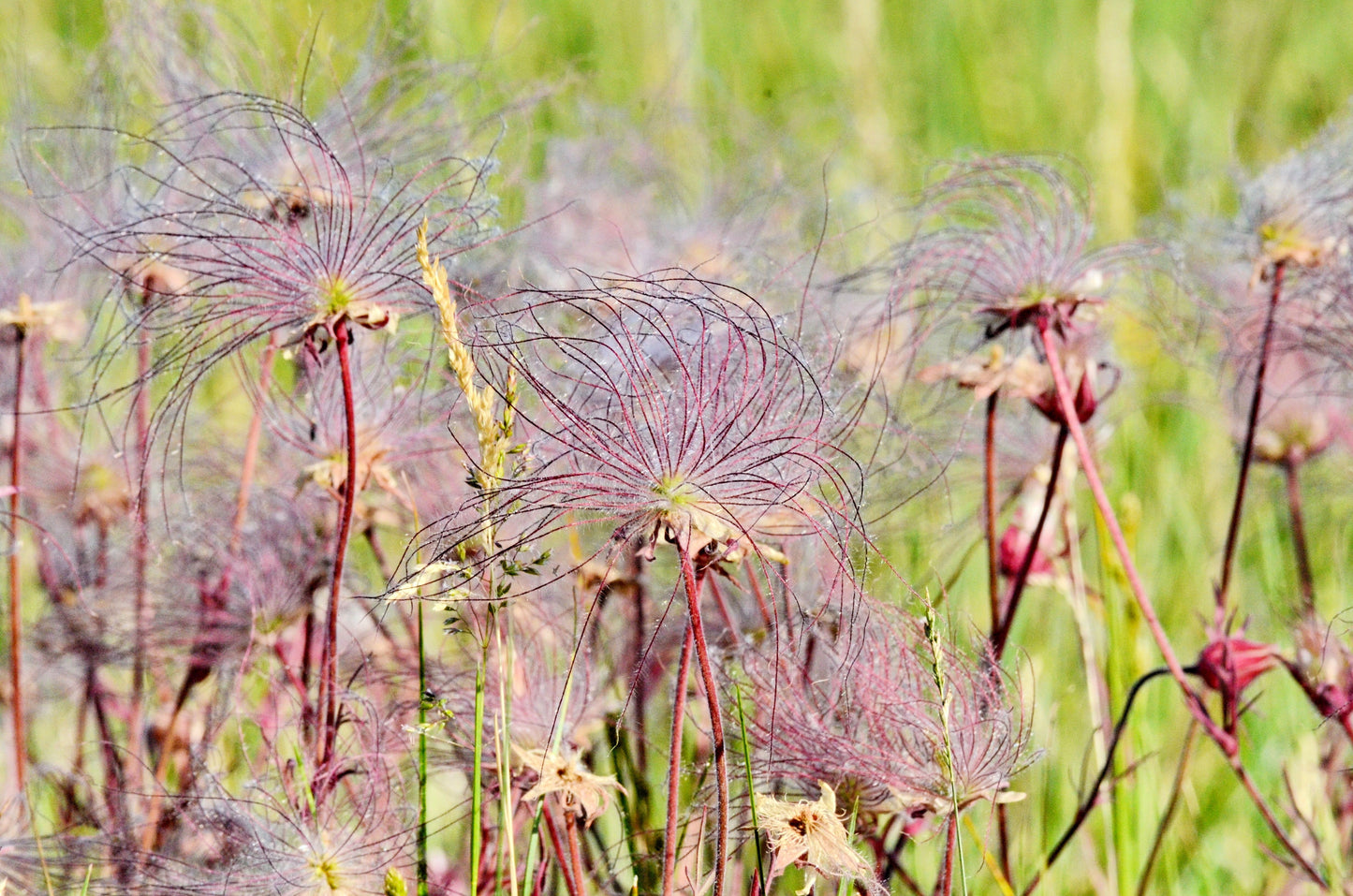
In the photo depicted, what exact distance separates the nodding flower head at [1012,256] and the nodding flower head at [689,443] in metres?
0.34

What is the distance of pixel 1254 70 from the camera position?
4547 millimetres

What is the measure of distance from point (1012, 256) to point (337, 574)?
856mm

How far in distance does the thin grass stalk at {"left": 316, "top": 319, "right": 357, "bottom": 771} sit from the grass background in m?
0.51

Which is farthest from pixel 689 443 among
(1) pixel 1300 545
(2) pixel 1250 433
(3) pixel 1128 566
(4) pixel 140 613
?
(1) pixel 1300 545

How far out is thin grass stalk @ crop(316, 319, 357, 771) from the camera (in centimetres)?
125

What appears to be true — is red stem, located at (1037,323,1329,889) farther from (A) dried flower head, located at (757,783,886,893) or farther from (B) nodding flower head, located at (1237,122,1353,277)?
(A) dried flower head, located at (757,783,886,893)

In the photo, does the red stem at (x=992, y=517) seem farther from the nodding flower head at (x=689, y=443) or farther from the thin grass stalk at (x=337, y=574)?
the thin grass stalk at (x=337, y=574)

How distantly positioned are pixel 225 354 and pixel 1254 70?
4054 millimetres

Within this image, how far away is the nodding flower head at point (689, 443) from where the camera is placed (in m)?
1.15

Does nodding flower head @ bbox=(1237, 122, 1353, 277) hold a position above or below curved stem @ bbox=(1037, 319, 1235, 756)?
above

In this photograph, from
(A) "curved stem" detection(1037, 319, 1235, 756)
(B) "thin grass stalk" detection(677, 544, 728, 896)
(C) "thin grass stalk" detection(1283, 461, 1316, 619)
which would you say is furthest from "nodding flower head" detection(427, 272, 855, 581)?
(C) "thin grass stalk" detection(1283, 461, 1316, 619)

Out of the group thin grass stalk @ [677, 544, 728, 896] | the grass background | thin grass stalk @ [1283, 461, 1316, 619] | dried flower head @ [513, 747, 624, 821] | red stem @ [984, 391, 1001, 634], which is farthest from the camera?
the grass background

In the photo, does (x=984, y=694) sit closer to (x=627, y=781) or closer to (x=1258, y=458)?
(x=627, y=781)

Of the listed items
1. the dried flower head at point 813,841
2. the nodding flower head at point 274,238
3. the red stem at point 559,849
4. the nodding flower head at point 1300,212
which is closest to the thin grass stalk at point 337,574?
the nodding flower head at point 274,238
